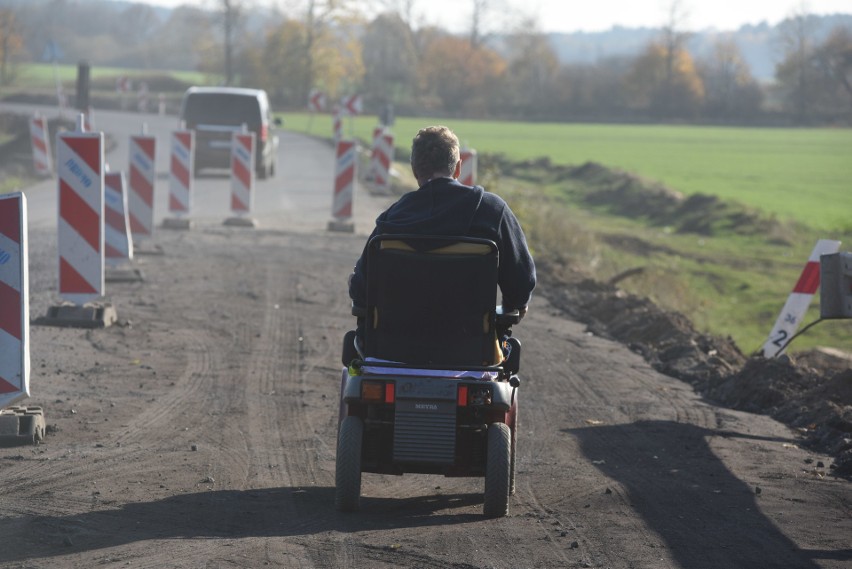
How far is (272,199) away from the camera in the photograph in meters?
24.8

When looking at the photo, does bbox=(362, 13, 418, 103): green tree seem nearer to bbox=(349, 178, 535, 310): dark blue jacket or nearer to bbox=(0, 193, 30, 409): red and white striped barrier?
bbox=(0, 193, 30, 409): red and white striped barrier

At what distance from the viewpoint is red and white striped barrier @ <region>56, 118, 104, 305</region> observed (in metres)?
9.79

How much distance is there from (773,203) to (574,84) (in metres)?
62.5

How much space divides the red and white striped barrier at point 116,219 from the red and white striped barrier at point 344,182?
24.0 feet

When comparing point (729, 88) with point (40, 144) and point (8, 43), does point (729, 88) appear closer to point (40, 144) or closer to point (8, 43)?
point (8, 43)

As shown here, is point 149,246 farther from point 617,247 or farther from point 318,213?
point 617,247

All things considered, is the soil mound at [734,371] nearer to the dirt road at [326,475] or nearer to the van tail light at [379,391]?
the dirt road at [326,475]

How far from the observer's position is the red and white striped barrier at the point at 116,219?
1227cm

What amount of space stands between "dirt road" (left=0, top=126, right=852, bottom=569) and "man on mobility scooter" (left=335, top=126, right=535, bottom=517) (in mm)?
313

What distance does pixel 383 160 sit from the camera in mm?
26188

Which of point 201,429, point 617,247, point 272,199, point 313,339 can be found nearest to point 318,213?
point 272,199

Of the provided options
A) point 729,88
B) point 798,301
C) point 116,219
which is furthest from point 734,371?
point 729,88

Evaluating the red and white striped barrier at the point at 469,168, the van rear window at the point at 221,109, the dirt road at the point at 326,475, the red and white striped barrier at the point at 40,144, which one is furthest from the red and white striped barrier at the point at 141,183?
the van rear window at the point at 221,109

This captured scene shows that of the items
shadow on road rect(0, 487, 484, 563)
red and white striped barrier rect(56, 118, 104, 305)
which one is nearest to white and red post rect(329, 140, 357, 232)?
red and white striped barrier rect(56, 118, 104, 305)
